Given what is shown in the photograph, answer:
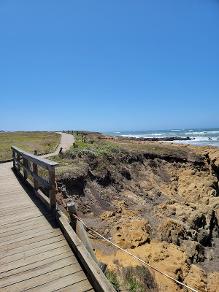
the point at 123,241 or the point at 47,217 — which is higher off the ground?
the point at 47,217

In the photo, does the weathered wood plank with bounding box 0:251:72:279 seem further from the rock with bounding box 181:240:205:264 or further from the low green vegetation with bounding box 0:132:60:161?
the low green vegetation with bounding box 0:132:60:161

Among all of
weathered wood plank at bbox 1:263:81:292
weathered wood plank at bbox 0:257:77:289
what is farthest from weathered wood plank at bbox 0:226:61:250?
weathered wood plank at bbox 1:263:81:292

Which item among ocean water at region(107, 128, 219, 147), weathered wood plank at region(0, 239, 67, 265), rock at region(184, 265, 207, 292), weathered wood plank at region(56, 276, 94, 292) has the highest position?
weathered wood plank at region(0, 239, 67, 265)

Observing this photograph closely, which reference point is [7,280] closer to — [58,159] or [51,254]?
[51,254]

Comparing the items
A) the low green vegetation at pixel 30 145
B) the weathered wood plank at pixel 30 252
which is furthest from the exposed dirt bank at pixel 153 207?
the low green vegetation at pixel 30 145

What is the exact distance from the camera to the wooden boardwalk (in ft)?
18.2

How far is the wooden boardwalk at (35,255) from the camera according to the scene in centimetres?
554

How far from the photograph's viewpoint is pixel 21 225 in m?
8.14

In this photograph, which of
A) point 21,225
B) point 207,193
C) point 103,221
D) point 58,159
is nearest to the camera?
Result: point 21,225

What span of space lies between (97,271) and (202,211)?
1451cm

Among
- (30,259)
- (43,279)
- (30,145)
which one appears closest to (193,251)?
(30,259)

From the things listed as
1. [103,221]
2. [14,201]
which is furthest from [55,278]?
[103,221]

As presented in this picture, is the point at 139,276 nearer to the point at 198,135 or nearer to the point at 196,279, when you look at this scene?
the point at 196,279

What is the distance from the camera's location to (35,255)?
651 cm
